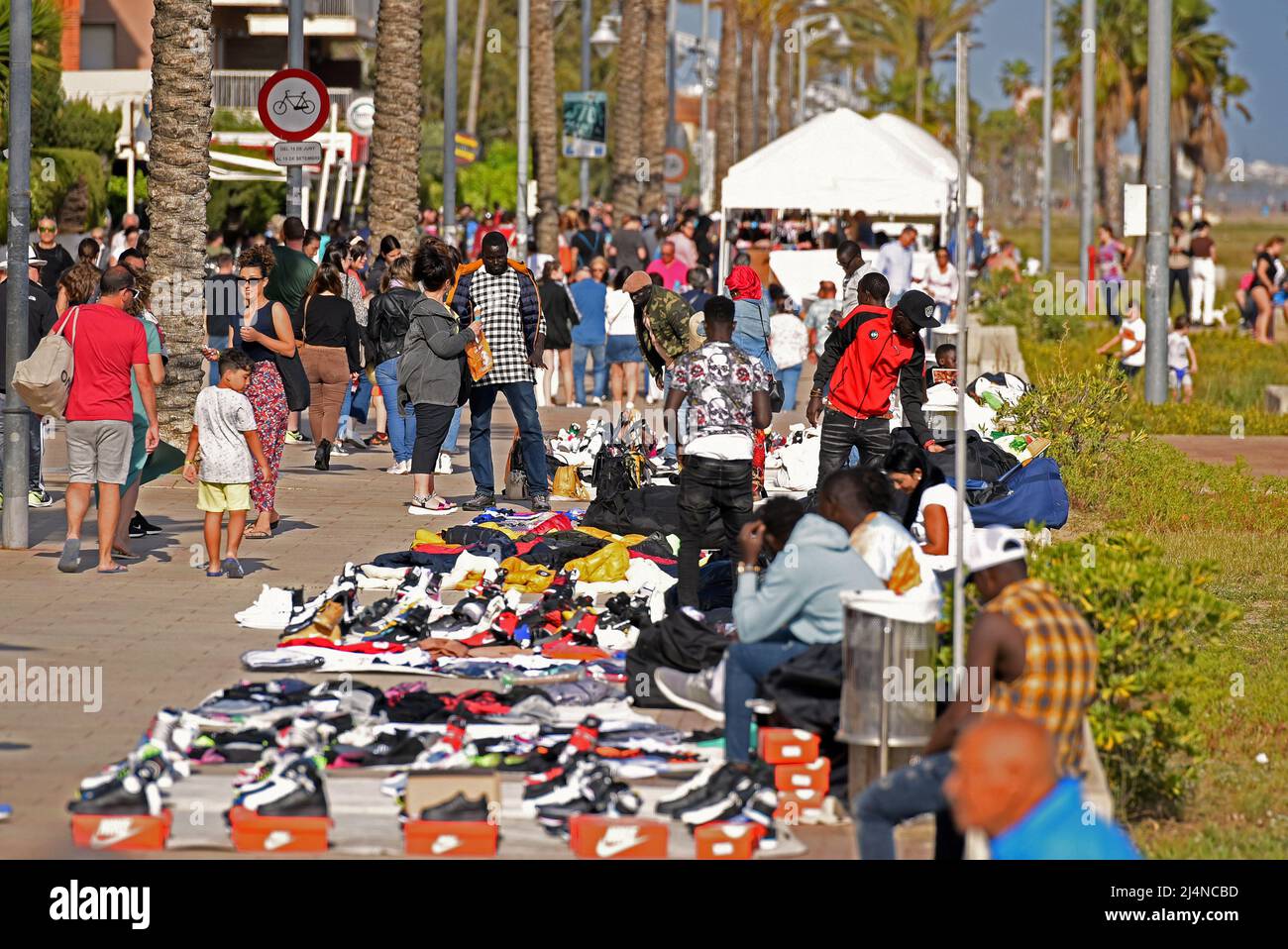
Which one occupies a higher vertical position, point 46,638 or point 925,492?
point 925,492

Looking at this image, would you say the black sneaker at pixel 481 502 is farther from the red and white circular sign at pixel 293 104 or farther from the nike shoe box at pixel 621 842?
the nike shoe box at pixel 621 842

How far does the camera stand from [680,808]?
23.3 feet

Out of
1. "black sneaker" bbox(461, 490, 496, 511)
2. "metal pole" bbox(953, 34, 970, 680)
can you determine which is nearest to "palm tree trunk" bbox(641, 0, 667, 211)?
"black sneaker" bbox(461, 490, 496, 511)

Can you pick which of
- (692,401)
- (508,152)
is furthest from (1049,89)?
(692,401)

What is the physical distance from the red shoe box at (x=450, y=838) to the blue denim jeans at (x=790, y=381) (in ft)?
43.2

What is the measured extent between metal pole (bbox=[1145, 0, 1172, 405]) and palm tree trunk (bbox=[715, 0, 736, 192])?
39.7 m

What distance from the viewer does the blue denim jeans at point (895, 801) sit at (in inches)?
236

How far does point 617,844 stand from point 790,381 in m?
14.4

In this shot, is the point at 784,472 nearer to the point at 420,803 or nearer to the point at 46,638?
the point at 46,638

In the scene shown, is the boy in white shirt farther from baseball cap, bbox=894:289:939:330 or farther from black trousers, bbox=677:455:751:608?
black trousers, bbox=677:455:751:608

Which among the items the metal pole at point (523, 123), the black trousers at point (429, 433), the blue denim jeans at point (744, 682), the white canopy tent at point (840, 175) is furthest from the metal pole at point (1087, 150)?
the blue denim jeans at point (744, 682)

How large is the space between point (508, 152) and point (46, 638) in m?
53.7

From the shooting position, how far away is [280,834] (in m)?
6.79

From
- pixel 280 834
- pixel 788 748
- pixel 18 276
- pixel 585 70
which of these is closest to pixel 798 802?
pixel 788 748
